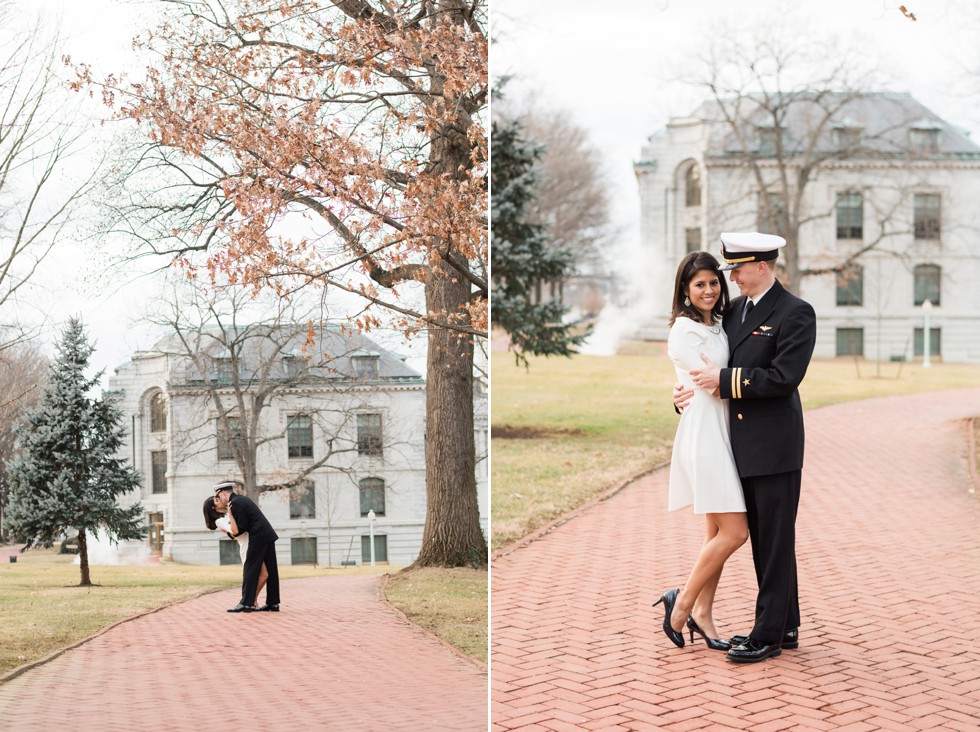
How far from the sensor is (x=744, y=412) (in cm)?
Result: 421

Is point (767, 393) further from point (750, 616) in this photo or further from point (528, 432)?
point (528, 432)

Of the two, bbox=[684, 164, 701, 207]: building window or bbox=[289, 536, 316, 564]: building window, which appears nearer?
bbox=[289, 536, 316, 564]: building window

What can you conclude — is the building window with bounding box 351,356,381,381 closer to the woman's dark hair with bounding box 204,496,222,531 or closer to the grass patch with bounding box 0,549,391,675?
the woman's dark hair with bounding box 204,496,222,531

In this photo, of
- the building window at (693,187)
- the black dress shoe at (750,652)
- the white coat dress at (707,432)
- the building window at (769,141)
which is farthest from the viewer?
the building window at (769,141)

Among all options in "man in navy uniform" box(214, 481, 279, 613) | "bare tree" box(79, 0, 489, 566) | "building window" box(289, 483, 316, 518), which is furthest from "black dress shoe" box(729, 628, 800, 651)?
"man in navy uniform" box(214, 481, 279, 613)

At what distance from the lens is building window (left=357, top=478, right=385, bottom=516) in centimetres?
405

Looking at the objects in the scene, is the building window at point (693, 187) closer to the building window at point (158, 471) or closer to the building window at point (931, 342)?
the building window at point (931, 342)

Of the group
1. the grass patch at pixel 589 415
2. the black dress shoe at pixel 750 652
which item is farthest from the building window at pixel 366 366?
the grass patch at pixel 589 415

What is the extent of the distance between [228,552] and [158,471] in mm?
365

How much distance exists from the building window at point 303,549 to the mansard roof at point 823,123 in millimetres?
14668

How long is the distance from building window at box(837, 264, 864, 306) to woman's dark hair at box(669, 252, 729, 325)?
1745 centimetres

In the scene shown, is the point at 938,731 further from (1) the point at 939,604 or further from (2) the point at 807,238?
(2) the point at 807,238

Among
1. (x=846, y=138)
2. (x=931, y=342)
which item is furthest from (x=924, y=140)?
(x=931, y=342)

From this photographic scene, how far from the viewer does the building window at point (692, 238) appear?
704 inches
